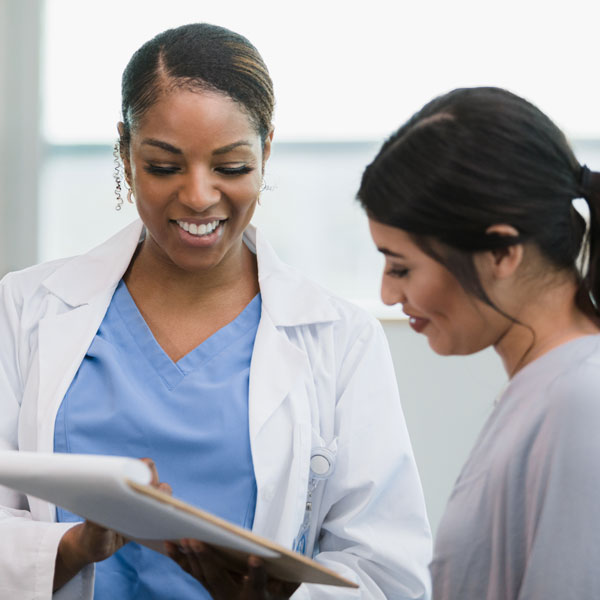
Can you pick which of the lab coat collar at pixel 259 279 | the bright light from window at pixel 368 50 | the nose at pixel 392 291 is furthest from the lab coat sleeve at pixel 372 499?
the bright light from window at pixel 368 50

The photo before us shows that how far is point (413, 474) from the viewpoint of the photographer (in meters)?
1.42

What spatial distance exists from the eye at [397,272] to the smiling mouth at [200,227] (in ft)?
1.53

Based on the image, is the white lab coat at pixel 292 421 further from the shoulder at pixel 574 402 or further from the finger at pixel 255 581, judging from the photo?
the shoulder at pixel 574 402

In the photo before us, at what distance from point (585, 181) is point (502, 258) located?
A: 125mm

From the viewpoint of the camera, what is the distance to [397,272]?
97 cm

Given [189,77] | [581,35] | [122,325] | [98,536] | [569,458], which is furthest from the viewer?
[581,35]

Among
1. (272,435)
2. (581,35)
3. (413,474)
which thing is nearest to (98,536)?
(272,435)

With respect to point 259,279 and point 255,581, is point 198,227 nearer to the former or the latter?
point 259,279

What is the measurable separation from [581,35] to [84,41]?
123 centimetres

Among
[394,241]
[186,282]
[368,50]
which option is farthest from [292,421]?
[368,50]

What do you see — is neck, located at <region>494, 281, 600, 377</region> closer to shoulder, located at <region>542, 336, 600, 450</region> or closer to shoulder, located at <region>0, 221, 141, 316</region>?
shoulder, located at <region>542, 336, 600, 450</region>

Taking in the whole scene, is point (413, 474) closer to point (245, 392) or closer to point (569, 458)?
point (245, 392)

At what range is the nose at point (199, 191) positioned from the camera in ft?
4.32

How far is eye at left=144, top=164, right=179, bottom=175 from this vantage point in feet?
4.42
